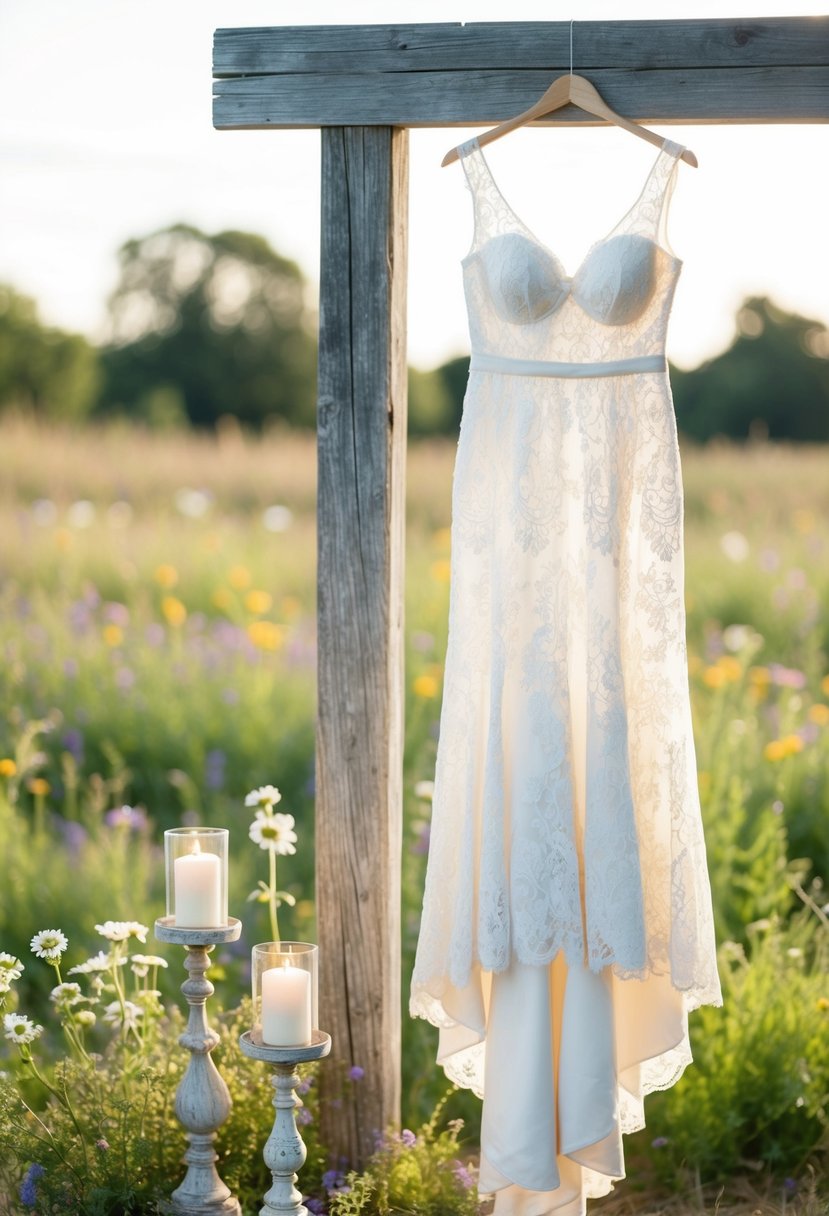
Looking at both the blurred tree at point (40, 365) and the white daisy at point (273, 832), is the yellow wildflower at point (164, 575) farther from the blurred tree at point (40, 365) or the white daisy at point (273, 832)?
the blurred tree at point (40, 365)

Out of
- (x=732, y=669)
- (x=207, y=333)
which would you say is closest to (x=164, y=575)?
(x=732, y=669)

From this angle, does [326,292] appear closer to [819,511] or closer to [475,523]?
[475,523]

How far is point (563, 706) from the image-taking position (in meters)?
1.97

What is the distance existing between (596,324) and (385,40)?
2.13 ft

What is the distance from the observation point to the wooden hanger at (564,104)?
78.6 inches

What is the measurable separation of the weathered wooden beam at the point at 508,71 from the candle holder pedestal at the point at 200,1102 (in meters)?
1.44

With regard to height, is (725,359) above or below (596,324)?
above

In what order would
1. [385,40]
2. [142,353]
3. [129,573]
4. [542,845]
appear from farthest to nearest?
1. [142,353]
2. [129,573]
3. [385,40]
4. [542,845]

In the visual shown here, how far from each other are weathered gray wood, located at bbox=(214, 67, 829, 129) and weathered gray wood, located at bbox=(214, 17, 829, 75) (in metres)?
0.02

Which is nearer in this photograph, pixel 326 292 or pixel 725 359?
pixel 326 292

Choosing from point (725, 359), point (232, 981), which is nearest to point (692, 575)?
point (232, 981)

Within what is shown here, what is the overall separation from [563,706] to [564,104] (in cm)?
101

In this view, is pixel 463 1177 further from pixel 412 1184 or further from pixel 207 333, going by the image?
pixel 207 333

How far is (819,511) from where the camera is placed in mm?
7145
